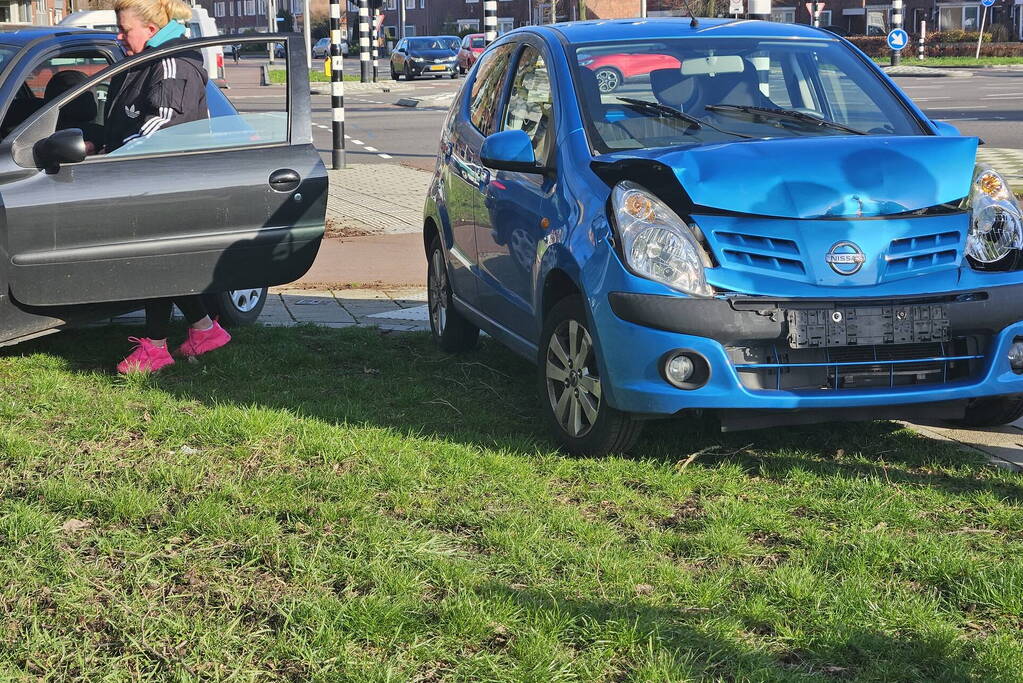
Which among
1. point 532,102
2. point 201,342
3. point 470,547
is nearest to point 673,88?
point 532,102

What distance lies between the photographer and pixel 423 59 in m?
48.0

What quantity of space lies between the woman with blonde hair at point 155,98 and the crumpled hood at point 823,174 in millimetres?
2370

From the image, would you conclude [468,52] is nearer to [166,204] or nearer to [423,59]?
[423,59]

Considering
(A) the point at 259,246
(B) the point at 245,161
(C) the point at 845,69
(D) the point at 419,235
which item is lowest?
(D) the point at 419,235

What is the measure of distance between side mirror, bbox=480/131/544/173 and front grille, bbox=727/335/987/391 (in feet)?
4.21

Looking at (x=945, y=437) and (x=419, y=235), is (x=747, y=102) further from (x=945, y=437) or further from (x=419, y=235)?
(x=419, y=235)

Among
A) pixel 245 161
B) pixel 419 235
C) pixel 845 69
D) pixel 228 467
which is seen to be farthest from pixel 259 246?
pixel 419 235

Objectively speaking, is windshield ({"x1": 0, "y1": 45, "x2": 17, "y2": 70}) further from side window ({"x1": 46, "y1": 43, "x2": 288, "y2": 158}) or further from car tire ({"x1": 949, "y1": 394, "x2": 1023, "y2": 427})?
car tire ({"x1": 949, "y1": 394, "x2": 1023, "y2": 427})

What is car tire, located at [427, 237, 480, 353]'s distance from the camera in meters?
7.00

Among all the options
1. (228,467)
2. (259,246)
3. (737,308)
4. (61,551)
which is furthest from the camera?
(259,246)

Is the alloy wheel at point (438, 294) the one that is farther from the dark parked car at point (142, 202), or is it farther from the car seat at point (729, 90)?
the car seat at point (729, 90)

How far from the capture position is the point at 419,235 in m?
11.7

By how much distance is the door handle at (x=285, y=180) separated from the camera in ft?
20.9

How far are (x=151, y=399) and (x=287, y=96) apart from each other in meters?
1.68
